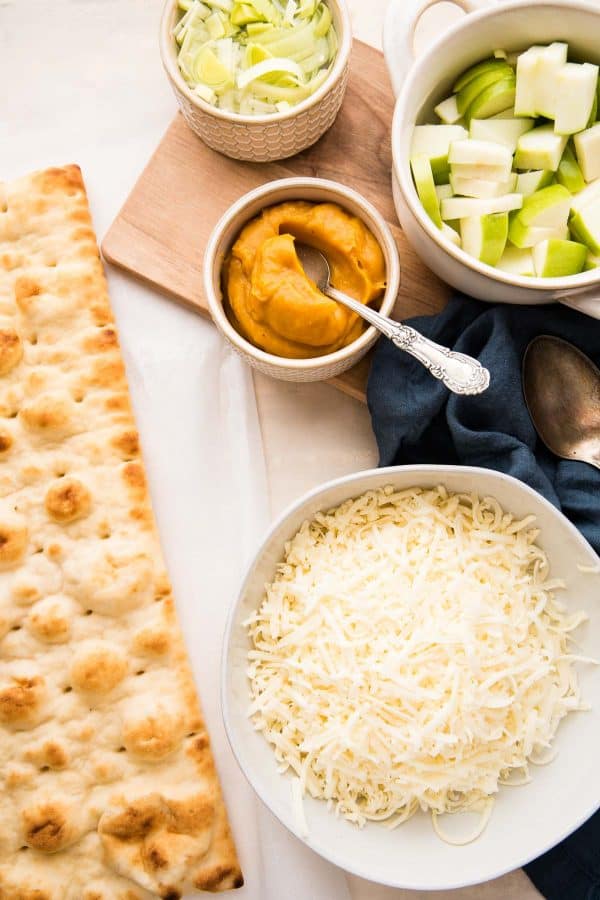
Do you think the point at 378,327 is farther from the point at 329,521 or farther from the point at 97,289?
the point at 97,289

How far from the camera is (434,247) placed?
1.46 m

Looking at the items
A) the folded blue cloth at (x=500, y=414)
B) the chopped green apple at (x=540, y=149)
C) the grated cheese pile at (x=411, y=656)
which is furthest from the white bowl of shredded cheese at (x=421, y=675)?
the chopped green apple at (x=540, y=149)

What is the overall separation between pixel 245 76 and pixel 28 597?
1.05 meters

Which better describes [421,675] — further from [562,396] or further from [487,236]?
[487,236]

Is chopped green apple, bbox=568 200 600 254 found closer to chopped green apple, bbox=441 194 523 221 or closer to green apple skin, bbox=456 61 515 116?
chopped green apple, bbox=441 194 523 221

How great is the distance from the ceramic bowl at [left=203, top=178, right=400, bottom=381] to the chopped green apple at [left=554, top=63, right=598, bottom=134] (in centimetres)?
36

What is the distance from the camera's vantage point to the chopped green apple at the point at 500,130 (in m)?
1.51

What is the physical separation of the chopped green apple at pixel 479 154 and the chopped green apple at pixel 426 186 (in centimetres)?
5

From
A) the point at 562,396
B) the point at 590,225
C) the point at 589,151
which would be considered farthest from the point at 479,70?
the point at 562,396

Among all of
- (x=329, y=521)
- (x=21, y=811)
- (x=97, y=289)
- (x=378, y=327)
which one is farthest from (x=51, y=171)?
(x=21, y=811)

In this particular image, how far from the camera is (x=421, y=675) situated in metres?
1.39

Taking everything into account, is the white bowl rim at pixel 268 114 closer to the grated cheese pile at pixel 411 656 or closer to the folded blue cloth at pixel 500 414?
the folded blue cloth at pixel 500 414

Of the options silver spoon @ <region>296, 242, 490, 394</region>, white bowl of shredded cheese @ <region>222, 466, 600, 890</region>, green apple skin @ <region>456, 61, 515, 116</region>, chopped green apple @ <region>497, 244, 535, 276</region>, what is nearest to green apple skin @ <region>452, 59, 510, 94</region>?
green apple skin @ <region>456, 61, 515, 116</region>

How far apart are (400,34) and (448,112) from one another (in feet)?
0.54
